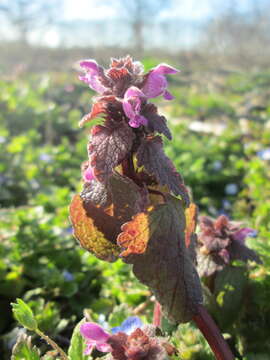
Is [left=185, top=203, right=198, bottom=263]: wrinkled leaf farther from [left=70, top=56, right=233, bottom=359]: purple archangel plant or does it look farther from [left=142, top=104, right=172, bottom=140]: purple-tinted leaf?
[left=142, top=104, right=172, bottom=140]: purple-tinted leaf

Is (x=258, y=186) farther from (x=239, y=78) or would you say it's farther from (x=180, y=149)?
(x=239, y=78)

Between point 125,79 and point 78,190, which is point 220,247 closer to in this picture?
point 125,79

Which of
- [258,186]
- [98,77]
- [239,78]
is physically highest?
[239,78]

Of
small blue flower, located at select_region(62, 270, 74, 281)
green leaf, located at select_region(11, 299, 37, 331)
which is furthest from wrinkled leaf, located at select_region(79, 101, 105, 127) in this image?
small blue flower, located at select_region(62, 270, 74, 281)

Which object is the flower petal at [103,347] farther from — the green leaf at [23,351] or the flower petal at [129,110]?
the flower petal at [129,110]

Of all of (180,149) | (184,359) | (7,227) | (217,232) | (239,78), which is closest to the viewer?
(184,359)

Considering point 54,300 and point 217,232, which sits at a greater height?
point 217,232

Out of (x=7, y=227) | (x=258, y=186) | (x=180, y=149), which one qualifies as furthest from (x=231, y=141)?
(x=7, y=227)

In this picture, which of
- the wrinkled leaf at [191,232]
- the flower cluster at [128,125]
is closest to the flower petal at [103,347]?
the wrinkled leaf at [191,232]
